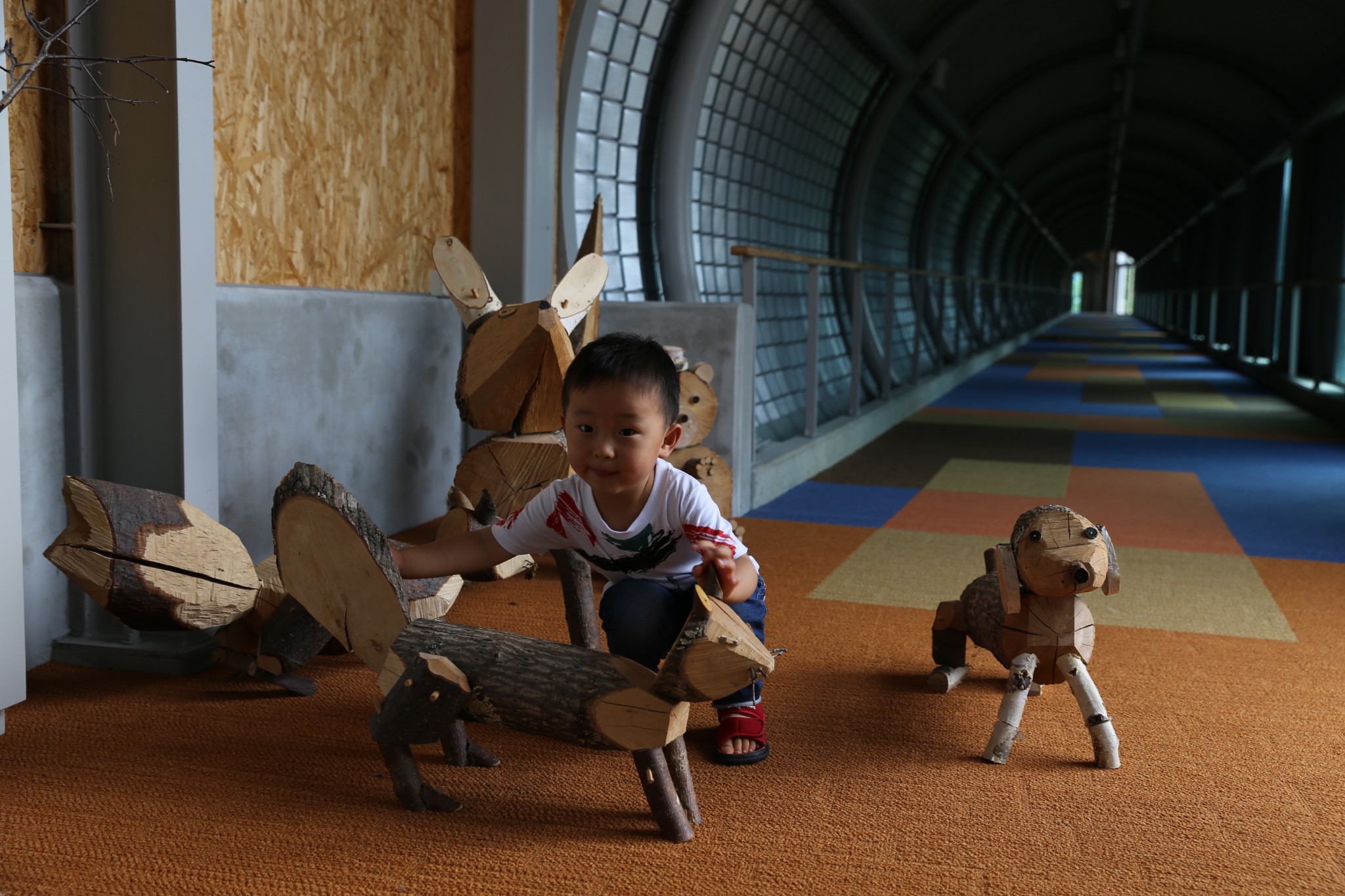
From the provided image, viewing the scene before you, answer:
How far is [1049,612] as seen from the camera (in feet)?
8.40

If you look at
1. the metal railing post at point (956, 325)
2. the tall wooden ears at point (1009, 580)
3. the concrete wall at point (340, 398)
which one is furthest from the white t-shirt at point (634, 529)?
the metal railing post at point (956, 325)

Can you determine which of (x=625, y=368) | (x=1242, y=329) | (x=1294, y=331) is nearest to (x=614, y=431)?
(x=625, y=368)

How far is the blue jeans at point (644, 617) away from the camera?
2.31 m

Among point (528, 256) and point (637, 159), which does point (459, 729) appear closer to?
point (528, 256)

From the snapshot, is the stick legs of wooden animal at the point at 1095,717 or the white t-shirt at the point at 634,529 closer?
the white t-shirt at the point at 634,529

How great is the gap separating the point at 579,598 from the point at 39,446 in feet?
4.49

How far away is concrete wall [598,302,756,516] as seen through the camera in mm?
4992

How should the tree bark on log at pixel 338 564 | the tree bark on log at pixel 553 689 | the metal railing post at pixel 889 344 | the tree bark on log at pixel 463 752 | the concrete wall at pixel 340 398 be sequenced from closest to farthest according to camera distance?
the tree bark on log at pixel 553 689 < the tree bark on log at pixel 338 564 < the tree bark on log at pixel 463 752 < the concrete wall at pixel 340 398 < the metal railing post at pixel 889 344

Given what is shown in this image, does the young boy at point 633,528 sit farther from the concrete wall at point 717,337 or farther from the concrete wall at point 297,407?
the concrete wall at point 717,337

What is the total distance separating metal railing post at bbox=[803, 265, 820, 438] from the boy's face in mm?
4297

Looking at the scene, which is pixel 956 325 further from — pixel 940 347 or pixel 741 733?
pixel 741 733

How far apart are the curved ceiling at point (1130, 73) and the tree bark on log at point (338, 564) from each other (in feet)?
23.6

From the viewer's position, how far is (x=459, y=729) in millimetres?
2357

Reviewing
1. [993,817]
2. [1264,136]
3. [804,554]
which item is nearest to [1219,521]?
[804,554]
